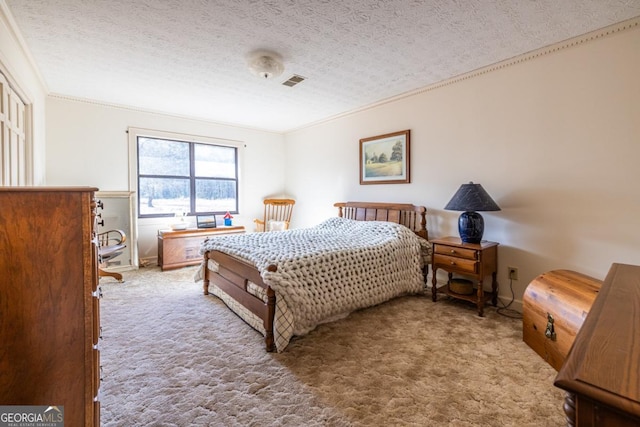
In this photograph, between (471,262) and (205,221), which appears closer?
(471,262)

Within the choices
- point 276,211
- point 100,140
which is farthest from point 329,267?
point 100,140

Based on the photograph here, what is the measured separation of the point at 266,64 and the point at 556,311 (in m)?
3.00

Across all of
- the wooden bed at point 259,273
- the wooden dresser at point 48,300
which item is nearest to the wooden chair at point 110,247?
the wooden bed at point 259,273

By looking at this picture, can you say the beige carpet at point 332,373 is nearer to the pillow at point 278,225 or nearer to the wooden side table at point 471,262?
the wooden side table at point 471,262

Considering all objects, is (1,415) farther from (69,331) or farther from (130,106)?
(130,106)

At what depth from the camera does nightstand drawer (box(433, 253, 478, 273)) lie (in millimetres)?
2717

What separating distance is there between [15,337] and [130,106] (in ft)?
13.4

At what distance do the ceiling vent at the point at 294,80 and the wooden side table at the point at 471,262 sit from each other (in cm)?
230

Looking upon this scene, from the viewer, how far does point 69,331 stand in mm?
1144

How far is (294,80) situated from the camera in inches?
129

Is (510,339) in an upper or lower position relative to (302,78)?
lower

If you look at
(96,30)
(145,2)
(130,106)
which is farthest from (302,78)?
(130,106)

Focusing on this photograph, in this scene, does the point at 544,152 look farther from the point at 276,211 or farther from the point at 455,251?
the point at 276,211

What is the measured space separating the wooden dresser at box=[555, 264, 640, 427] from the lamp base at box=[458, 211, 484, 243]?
2.11m
